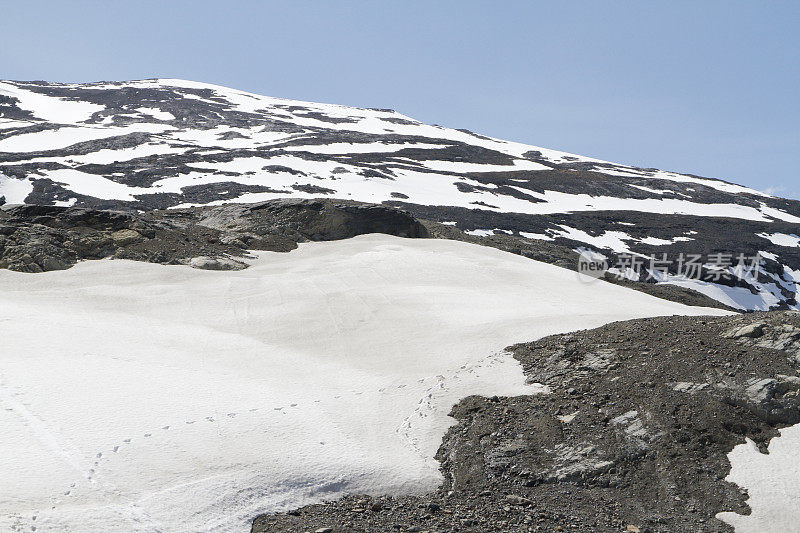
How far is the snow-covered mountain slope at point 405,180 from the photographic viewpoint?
4900 cm

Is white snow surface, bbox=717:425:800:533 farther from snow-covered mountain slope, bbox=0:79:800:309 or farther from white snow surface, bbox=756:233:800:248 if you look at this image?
white snow surface, bbox=756:233:800:248

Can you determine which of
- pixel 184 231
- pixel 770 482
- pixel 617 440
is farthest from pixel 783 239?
pixel 770 482

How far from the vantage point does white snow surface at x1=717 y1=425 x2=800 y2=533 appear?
26.0ft

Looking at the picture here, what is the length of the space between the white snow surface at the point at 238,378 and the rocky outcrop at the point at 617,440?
1.95 ft

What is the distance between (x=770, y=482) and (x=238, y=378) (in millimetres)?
9341

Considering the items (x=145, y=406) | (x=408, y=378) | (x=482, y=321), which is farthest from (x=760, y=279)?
(x=145, y=406)

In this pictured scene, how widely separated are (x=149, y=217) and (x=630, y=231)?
41.4 meters

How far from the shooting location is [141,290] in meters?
20.1

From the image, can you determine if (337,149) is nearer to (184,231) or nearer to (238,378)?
(184,231)

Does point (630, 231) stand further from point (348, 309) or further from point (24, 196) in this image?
point (24, 196)

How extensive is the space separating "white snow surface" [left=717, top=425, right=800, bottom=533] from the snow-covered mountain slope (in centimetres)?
3002

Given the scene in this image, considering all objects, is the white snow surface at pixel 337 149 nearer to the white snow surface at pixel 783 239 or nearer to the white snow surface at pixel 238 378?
the white snow surface at pixel 783 239

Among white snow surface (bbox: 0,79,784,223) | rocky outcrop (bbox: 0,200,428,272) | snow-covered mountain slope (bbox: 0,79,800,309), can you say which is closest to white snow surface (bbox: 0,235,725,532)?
rocky outcrop (bbox: 0,200,428,272)

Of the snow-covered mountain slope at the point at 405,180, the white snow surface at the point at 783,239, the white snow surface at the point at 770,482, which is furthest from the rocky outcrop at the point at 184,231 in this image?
the white snow surface at the point at 783,239
